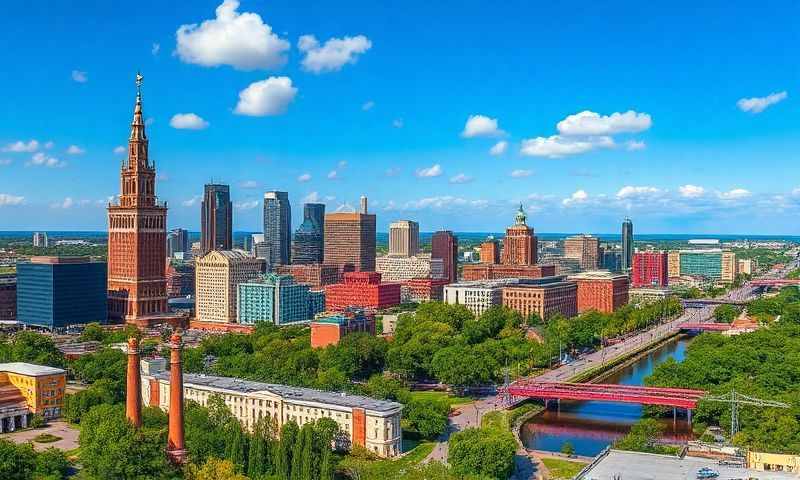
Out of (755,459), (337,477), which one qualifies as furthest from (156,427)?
(755,459)

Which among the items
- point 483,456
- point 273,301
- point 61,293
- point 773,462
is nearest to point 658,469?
point 773,462

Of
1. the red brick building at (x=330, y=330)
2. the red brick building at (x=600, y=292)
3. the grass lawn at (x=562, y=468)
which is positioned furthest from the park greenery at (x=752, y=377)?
the red brick building at (x=600, y=292)

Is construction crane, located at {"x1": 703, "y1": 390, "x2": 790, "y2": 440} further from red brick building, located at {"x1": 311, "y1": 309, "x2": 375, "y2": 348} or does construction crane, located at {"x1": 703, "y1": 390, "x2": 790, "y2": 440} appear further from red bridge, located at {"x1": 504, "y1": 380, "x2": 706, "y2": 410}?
red brick building, located at {"x1": 311, "y1": 309, "x2": 375, "y2": 348}

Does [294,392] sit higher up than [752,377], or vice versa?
[294,392]

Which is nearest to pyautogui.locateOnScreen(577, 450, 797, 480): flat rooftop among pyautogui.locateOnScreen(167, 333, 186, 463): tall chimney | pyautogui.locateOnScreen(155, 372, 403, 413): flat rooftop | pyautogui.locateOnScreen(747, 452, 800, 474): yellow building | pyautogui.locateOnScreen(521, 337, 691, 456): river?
pyautogui.locateOnScreen(747, 452, 800, 474): yellow building

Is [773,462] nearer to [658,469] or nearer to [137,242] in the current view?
[658,469]

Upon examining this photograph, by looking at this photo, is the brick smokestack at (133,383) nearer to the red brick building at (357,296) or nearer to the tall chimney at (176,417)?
the tall chimney at (176,417)
